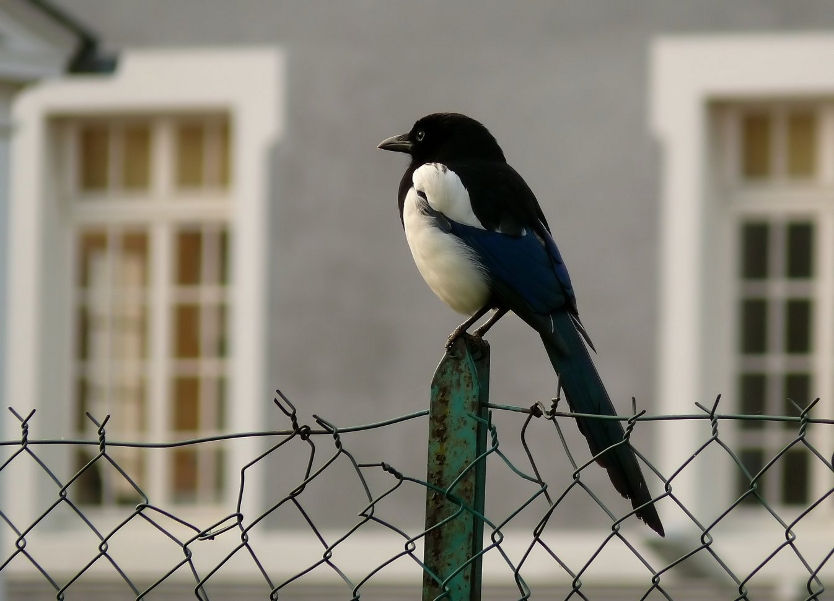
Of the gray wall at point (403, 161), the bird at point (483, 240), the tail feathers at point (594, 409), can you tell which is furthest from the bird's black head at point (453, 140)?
the gray wall at point (403, 161)

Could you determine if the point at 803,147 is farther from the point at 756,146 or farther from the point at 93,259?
the point at 93,259

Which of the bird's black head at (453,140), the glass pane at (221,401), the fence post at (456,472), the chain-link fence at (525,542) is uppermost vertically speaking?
the bird's black head at (453,140)

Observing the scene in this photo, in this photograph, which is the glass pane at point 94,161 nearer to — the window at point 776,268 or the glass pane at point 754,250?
the window at point 776,268

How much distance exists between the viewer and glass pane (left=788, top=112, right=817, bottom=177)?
6.62 metres

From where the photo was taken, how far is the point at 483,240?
2.83 metres

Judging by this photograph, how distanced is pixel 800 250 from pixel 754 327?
45 cm

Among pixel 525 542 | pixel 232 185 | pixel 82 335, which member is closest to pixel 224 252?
pixel 232 185

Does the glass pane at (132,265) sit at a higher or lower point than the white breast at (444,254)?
higher

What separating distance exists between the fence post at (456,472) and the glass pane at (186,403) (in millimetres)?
5344

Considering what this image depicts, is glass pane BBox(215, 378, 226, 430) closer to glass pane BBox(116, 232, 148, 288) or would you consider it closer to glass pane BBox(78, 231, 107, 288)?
glass pane BBox(116, 232, 148, 288)

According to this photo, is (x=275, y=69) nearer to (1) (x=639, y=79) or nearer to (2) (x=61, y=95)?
(2) (x=61, y=95)

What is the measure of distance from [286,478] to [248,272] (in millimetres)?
1058

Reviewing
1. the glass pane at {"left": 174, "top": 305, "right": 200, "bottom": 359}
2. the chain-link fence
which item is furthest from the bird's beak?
the glass pane at {"left": 174, "top": 305, "right": 200, "bottom": 359}

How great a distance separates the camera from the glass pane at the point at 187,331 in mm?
7094
